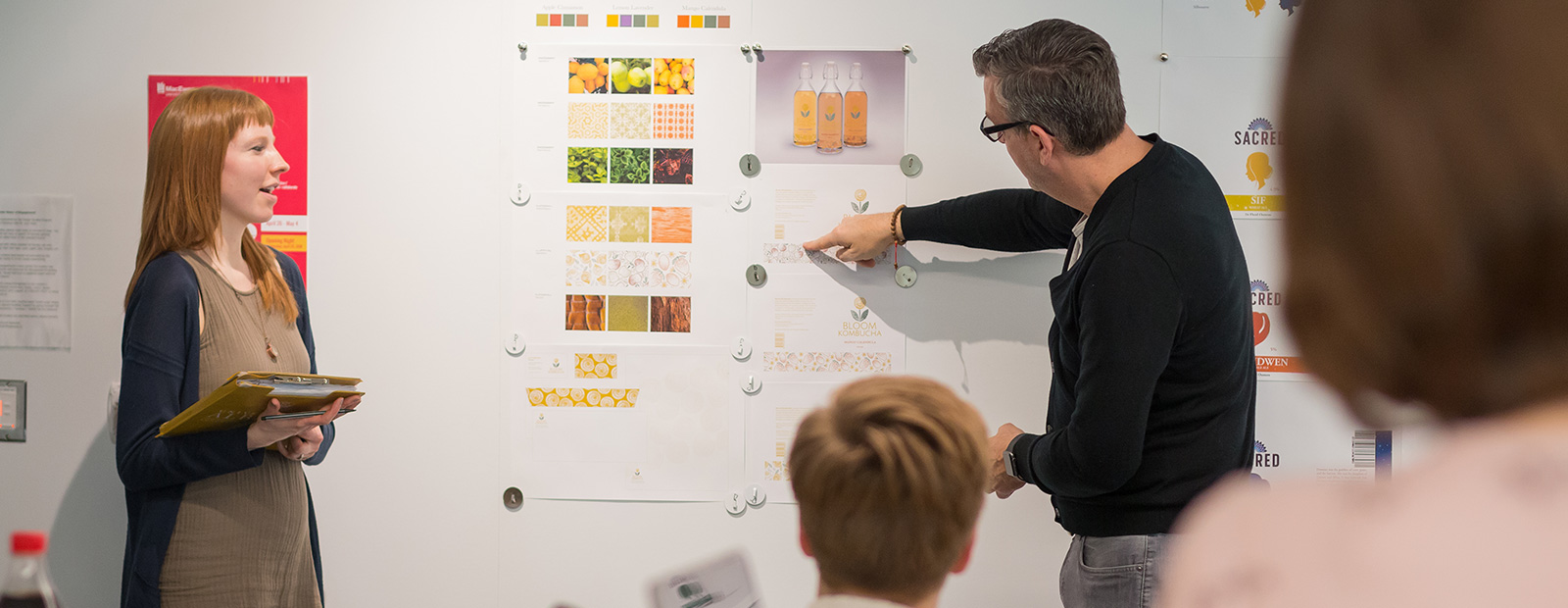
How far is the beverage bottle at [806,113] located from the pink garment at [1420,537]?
1838 mm

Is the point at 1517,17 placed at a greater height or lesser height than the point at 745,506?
greater

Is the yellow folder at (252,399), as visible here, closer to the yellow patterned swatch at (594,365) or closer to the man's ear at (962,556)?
the yellow patterned swatch at (594,365)

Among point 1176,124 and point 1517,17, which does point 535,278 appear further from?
point 1517,17

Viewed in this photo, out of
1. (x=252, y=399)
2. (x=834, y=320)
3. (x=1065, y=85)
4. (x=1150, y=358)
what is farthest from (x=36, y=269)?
(x=1150, y=358)

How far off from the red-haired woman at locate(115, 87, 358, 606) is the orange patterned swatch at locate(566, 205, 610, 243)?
24.2 inches

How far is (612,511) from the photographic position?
92.5 inches

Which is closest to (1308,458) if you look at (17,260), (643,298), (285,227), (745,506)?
(745,506)

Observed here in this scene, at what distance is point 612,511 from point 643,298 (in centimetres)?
51

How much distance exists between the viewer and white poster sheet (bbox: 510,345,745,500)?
7.64 ft

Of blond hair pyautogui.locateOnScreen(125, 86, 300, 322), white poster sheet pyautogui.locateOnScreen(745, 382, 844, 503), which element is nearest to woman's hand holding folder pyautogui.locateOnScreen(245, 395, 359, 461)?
blond hair pyautogui.locateOnScreen(125, 86, 300, 322)

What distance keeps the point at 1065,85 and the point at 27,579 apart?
162cm

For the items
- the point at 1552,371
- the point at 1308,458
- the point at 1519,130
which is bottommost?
the point at 1308,458

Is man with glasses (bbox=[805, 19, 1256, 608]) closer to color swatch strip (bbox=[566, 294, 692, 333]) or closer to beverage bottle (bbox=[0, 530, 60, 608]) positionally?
color swatch strip (bbox=[566, 294, 692, 333])

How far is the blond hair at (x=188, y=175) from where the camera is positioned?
5.96ft
